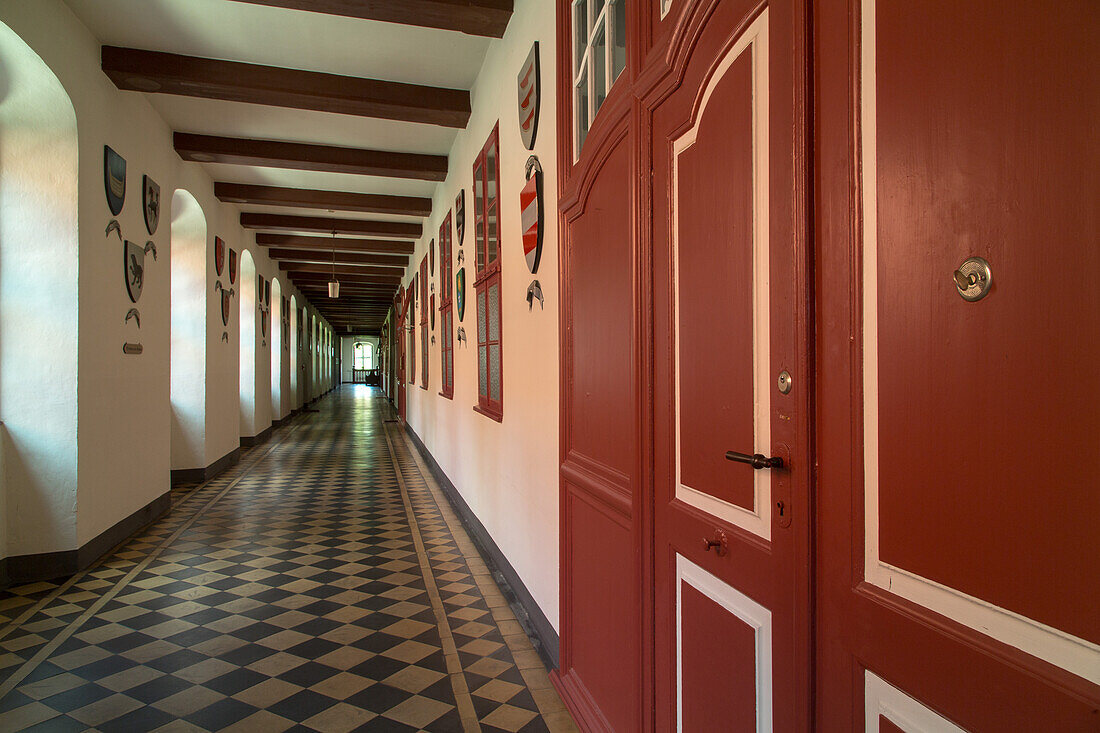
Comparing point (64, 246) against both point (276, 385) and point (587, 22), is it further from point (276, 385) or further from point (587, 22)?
point (276, 385)

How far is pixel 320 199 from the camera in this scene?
8742 mm

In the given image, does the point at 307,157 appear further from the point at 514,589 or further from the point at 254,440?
the point at 254,440

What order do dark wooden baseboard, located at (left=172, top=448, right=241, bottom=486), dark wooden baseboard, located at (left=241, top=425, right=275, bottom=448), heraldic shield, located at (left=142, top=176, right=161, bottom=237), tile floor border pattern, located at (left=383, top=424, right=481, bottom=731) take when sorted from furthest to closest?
dark wooden baseboard, located at (left=241, top=425, right=275, bottom=448) < dark wooden baseboard, located at (left=172, top=448, right=241, bottom=486) < heraldic shield, located at (left=142, top=176, right=161, bottom=237) < tile floor border pattern, located at (left=383, top=424, right=481, bottom=731)

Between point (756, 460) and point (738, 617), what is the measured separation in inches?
15.8

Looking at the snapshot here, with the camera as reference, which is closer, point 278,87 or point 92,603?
point 92,603

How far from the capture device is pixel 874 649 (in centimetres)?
104

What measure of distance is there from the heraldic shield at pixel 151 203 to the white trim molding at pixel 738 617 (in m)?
5.92

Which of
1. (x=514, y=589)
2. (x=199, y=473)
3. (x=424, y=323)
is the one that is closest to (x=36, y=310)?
(x=514, y=589)

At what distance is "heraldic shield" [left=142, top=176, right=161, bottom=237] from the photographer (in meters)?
5.62

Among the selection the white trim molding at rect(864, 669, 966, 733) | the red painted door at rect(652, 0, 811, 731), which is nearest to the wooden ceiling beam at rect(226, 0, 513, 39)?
the red painted door at rect(652, 0, 811, 731)

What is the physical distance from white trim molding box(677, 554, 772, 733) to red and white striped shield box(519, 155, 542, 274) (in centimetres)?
199

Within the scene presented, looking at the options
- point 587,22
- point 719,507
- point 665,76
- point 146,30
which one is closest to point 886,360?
point 719,507

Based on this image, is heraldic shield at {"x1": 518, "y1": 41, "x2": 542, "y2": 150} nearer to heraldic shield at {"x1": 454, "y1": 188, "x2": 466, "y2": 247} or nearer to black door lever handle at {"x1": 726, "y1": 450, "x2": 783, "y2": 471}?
heraldic shield at {"x1": 454, "y1": 188, "x2": 466, "y2": 247}

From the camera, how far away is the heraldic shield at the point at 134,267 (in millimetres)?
5168
